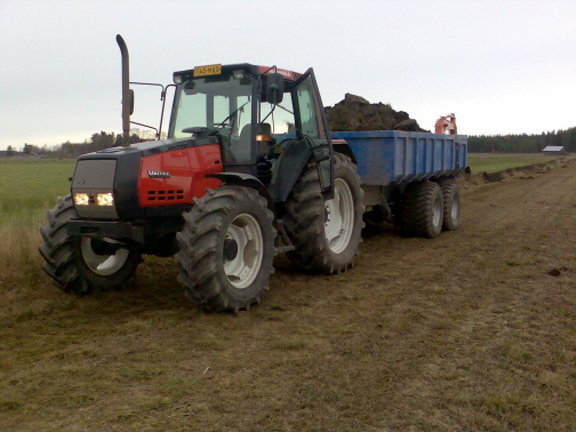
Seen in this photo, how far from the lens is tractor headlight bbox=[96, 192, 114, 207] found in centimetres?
546

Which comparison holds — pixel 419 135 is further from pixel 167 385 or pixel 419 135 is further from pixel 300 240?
pixel 167 385

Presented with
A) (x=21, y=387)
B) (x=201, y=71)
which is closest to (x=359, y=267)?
(x=201, y=71)

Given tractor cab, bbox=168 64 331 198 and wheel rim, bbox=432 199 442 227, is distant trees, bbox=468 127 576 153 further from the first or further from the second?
tractor cab, bbox=168 64 331 198

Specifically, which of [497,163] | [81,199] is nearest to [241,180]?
[81,199]

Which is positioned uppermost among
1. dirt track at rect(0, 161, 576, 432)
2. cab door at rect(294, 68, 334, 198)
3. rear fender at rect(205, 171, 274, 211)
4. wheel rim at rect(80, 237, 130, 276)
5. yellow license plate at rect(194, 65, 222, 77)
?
yellow license plate at rect(194, 65, 222, 77)

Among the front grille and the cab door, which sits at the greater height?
the cab door

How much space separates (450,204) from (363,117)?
2.36m

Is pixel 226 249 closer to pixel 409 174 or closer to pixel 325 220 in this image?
pixel 325 220

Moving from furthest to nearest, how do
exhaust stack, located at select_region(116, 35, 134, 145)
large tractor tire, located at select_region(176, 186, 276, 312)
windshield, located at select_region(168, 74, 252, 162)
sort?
windshield, located at select_region(168, 74, 252, 162) → exhaust stack, located at select_region(116, 35, 134, 145) → large tractor tire, located at select_region(176, 186, 276, 312)

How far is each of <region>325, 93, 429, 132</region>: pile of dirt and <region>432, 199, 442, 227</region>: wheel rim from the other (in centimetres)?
165

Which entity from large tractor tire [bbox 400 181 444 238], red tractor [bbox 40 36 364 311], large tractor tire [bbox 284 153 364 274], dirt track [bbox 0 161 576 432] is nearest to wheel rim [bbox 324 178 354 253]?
large tractor tire [bbox 284 153 364 274]

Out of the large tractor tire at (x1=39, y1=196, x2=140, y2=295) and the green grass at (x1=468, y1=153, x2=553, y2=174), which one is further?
the green grass at (x1=468, y1=153, x2=553, y2=174)

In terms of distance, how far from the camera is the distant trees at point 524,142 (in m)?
129

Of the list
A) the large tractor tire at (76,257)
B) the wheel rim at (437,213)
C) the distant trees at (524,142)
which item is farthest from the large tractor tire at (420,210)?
the distant trees at (524,142)
